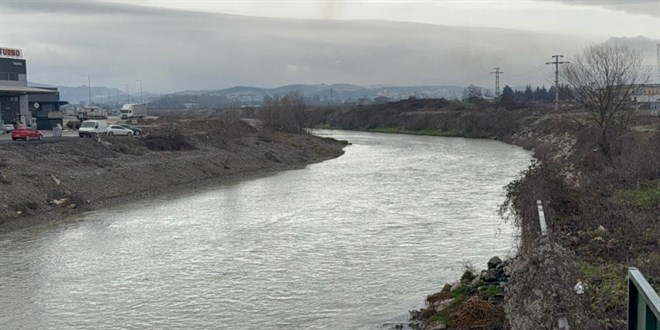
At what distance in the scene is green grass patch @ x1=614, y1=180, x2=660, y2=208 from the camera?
62.8 ft

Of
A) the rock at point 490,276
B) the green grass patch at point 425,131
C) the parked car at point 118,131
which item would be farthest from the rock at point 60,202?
the green grass patch at point 425,131

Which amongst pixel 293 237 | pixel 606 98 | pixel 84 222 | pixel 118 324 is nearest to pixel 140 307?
pixel 118 324

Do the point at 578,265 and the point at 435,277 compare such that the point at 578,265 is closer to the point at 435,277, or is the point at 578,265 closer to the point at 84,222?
the point at 435,277

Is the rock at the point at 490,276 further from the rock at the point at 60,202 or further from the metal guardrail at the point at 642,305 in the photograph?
the rock at the point at 60,202

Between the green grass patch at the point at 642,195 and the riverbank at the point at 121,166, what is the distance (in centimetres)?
2318

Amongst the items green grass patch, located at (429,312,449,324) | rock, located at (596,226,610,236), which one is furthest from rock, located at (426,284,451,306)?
rock, located at (596,226,610,236)

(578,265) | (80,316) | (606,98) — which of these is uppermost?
(606,98)

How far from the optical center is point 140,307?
1594 centimetres

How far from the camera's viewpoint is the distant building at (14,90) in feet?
213

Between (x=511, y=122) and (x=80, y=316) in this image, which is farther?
(x=511, y=122)

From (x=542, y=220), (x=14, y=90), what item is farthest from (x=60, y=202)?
(x=14, y=90)

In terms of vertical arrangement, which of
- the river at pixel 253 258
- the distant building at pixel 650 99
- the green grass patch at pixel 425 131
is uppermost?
the distant building at pixel 650 99

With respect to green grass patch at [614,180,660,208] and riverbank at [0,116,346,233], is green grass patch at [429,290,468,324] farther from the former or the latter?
riverbank at [0,116,346,233]

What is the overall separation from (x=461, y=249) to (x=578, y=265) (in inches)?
321
